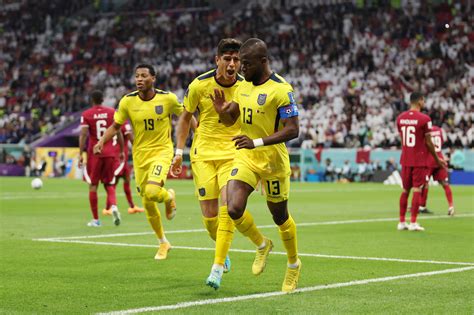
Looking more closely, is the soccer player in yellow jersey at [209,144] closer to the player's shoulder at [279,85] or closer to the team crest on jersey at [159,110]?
the player's shoulder at [279,85]

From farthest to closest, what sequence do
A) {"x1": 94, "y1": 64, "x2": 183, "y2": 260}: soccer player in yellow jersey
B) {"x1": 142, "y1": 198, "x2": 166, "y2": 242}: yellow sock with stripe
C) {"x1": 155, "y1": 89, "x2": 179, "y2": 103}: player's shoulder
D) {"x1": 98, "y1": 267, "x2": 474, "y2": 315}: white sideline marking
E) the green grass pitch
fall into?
1. {"x1": 155, "y1": 89, "x2": 179, "y2": 103}: player's shoulder
2. {"x1": 94, "y1": 64, "x2": 183, "y2": 260}: soccer player in yellow jersey
3. {"x1": 142, "y1": 198, "x2": 166, "y2": 242}: yellow sock with stripe
4. the green grass pitch
5. {"x1": 98, "y1": 267, "x2": 474, "y2": 315}: white sideline marking

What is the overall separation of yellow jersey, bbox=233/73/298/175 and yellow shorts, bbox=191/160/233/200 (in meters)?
1.44

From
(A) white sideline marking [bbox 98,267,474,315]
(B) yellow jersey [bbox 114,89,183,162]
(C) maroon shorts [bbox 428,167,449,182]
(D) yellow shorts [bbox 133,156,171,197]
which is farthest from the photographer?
(C) maroon shorts [bbox 428,167,449,182]

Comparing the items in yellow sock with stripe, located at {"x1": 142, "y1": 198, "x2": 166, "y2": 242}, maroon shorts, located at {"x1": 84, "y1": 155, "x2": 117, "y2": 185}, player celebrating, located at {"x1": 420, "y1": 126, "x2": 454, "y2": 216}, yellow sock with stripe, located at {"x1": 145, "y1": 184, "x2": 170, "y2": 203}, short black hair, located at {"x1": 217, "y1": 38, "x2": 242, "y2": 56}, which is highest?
short black hair, located at {"x1": 217, "y1": 38, "x2": 242, "y2": 56}

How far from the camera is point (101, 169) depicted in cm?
1873

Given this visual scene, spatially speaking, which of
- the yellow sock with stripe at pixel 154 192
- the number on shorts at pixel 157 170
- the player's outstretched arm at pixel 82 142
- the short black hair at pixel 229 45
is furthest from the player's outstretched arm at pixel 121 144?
the short black hair at pixel 229 45

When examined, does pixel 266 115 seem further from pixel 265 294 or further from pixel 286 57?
pixel 286 57

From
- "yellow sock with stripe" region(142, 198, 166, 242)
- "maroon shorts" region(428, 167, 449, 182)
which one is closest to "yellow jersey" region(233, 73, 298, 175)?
"yellow sock with stripe" region(142, 198, 166, 242)

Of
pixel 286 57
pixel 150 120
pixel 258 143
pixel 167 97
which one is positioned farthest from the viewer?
pixel 286 57

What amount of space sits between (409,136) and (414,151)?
0.30 meters

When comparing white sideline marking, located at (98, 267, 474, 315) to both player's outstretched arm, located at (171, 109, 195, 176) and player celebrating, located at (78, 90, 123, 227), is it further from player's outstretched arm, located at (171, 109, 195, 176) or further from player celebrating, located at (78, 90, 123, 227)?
player celebrating, located at (78, 90, 123, 227)

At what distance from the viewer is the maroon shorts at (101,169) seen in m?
18.6

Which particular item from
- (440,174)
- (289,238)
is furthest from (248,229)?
(440,174)

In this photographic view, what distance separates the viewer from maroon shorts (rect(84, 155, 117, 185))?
18.6 metres
